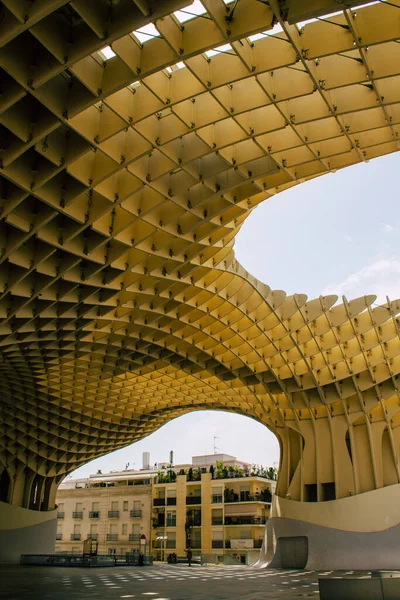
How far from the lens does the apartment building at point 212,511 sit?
82.1 meters

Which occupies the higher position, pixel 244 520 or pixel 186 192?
pixel 186 192

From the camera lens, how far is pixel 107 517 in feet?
314

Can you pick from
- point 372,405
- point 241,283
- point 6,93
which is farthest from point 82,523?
point 6,93

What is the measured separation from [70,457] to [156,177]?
5365cm

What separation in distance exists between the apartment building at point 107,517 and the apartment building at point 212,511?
3.01 m

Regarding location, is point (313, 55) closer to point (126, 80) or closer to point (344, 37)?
point (344, 37)

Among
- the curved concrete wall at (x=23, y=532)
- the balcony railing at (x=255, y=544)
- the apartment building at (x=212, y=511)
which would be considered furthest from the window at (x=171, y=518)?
the curved concrete wall at (x=23, y=532)

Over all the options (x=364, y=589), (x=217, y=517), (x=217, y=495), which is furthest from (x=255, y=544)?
(x=364, y=589)

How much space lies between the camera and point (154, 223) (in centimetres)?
2419

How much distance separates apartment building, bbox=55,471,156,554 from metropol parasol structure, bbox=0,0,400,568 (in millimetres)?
36035

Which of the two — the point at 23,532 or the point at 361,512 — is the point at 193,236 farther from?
the point at 23,532

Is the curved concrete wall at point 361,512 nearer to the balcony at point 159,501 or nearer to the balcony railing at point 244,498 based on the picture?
the balcony railing at point 244,498

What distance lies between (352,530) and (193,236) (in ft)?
100

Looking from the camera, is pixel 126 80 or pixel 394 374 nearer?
pixel 126 80
